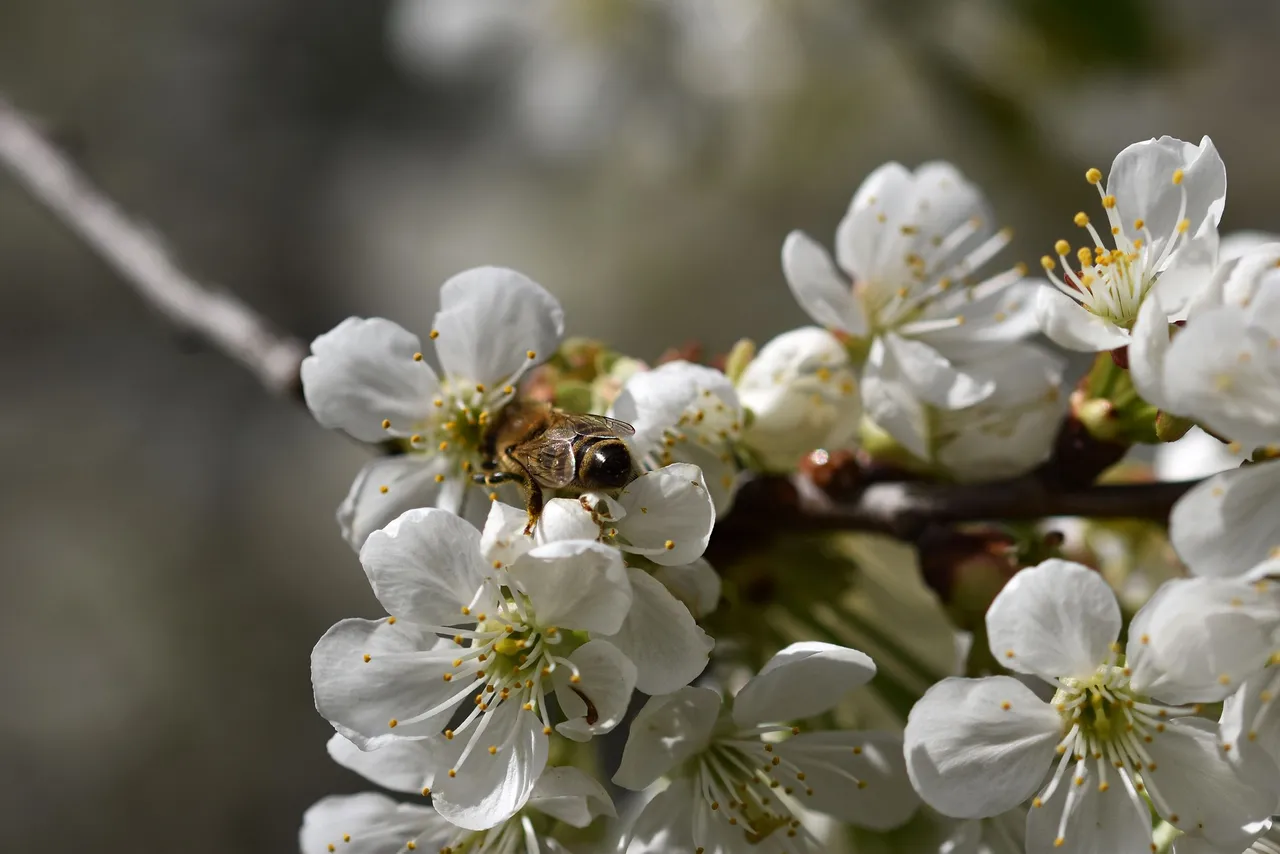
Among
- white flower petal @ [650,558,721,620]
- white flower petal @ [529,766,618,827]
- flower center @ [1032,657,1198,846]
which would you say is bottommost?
flower center @ [1032,657,1198,846]

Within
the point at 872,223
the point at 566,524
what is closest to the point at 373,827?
the point at 566,524

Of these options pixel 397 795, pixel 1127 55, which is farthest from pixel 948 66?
pixel 397 795

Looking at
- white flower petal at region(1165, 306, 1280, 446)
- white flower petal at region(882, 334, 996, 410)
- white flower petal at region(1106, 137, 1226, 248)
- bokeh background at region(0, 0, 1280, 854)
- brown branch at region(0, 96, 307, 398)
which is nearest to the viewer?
white flower petal at region(1165, 306, 1280, 446)

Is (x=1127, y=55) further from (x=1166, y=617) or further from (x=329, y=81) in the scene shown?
(x=329, y=81)

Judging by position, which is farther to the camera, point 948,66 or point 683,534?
point 948,66

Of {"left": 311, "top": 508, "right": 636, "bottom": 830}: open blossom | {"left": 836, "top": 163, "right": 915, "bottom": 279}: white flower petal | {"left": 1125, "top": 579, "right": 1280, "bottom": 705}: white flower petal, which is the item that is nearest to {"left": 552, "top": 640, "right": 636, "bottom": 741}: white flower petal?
{"left": 311, "top": 508, "right": 636, "bottom": 830}: open blossom

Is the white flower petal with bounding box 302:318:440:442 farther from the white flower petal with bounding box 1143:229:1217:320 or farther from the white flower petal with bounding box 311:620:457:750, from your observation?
the white flower petal with bounding box 1143:229:1217:320
